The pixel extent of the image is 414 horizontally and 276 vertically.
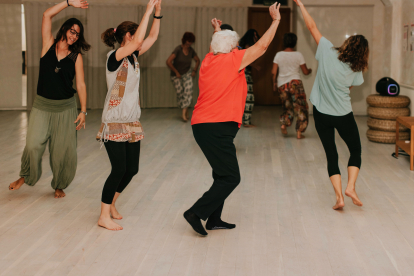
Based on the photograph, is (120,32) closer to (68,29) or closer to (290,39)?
(68,29)

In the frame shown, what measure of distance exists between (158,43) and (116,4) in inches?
49.2

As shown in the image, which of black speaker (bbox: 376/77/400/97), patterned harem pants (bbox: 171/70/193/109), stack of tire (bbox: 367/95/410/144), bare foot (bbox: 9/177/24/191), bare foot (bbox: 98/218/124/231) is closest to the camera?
bare foot (bbox: 98/218/124/231)

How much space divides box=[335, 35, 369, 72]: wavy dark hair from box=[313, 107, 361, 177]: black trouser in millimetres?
385

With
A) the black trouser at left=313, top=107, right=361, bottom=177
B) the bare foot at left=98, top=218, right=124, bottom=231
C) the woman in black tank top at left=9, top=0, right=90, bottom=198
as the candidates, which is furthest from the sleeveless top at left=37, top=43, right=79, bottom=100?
the black trouser at left=313, top=107, right=361, bottom=177

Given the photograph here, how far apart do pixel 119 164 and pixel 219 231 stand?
822mm

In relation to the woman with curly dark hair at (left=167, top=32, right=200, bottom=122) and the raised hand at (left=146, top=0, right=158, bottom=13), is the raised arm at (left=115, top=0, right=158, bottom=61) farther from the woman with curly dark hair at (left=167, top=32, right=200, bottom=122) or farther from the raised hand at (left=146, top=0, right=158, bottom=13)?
the woman with curly dark hair at (left=167, top=32, right=200, bottom=122)

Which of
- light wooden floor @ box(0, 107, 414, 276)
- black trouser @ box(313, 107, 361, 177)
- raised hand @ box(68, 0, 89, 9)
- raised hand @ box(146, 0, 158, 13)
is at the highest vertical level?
raised hand @ box(68, 0, 89, 9)

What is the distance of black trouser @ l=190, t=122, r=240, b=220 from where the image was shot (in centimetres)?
271

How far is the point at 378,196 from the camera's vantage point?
12.6 feet

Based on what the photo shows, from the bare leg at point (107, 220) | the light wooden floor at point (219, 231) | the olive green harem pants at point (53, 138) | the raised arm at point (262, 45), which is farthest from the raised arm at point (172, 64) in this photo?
the raised arm at point (262, 45)

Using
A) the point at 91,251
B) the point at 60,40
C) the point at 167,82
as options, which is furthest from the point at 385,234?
the point at 167,82

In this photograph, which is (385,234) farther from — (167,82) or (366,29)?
(167,82)

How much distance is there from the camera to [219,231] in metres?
3.06

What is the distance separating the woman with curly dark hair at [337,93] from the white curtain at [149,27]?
274 inches
